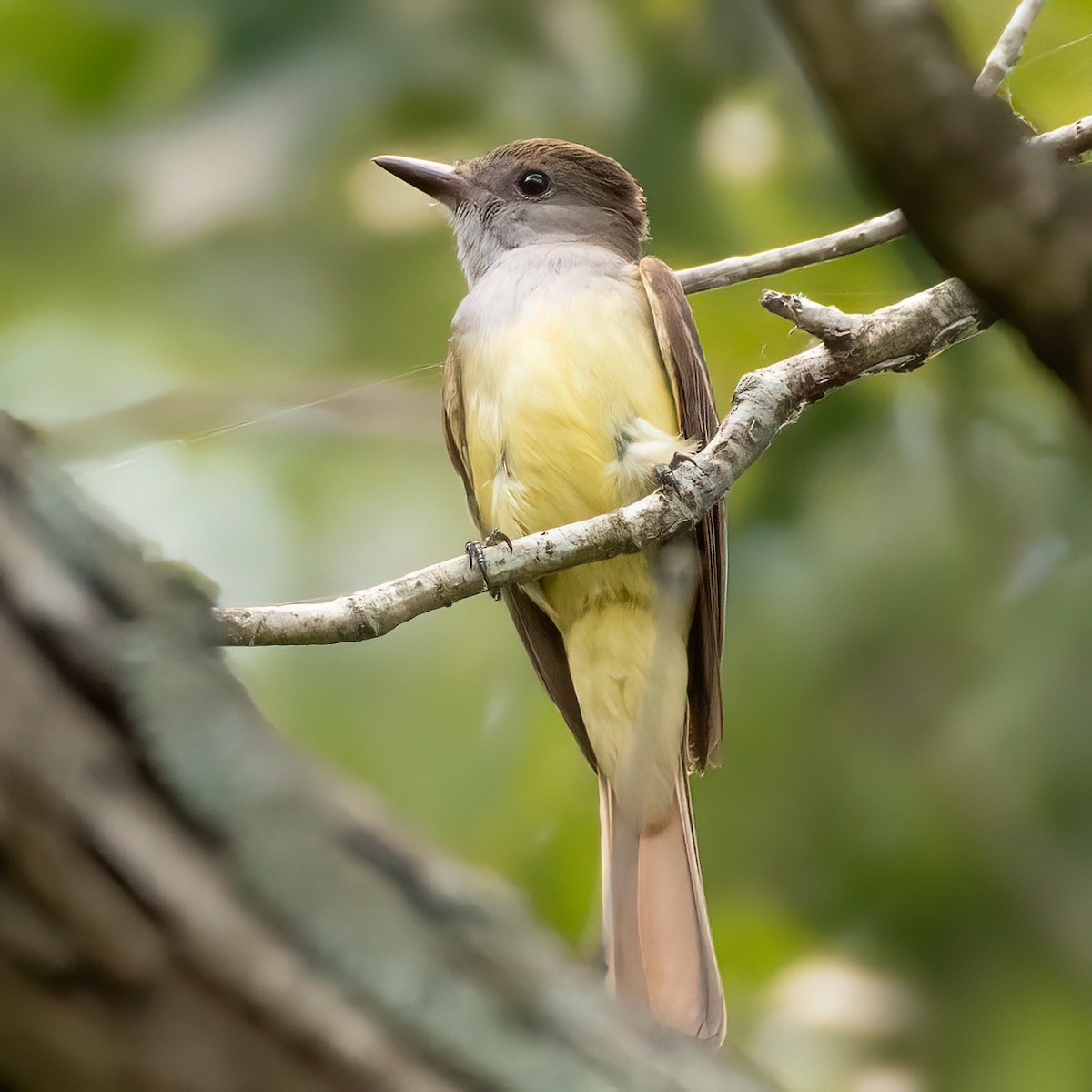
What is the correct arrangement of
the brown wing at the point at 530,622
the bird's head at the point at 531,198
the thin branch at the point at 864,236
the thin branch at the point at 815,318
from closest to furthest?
the thin branch at the point at 864,236 < the thin branch at the point at 815,318 < the brown wing at the point at 530,622 < the bird's head at the point at 531,198

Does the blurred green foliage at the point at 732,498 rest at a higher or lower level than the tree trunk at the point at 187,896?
higher

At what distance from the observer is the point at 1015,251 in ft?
1.09

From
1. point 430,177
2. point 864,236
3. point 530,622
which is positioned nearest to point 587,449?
point 530,622

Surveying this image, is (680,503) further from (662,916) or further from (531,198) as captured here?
(531,198)

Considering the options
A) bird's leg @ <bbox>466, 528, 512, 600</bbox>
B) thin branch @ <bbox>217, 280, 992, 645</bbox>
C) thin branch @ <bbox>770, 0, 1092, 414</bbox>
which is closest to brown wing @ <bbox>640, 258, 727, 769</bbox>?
thin branch @ <bbox>217, 280, 992, 645</bbox>

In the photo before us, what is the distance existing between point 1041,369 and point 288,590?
1.19 m

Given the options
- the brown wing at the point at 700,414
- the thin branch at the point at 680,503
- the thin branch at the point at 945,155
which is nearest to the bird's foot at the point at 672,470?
the thin branch at the point at 680,503

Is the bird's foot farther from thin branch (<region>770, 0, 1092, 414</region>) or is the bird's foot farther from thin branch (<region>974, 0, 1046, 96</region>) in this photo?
thin branch (<region>770, 0, 1092, 414</region>)

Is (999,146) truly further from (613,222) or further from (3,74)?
(613,222)

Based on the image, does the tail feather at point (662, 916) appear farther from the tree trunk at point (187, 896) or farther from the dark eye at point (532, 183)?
the tree trunk at point (187, 896)

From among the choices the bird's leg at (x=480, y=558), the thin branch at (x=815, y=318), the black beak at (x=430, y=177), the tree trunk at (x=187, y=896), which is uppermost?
the black beak at (x=430, y=177)

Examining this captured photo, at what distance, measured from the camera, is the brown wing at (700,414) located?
1.64 metres

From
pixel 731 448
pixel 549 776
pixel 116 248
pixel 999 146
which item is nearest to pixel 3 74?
pixel 116 248

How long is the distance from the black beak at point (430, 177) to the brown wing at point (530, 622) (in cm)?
31
